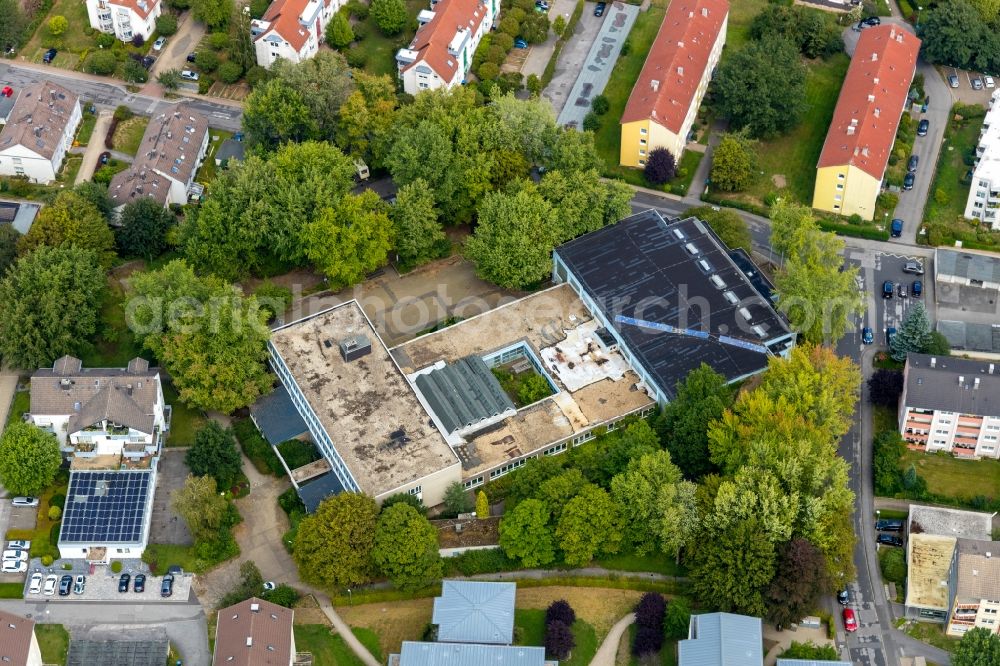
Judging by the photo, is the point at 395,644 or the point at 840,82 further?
the point at 840,82

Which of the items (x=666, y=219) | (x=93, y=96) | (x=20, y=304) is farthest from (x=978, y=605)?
(x=93, y=96)

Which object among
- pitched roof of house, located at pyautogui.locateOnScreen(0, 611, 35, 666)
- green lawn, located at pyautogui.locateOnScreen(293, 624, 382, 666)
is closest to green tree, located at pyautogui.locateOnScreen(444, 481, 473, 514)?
green lawn, located at pyautogui.locateOnScreen(293, 624, 382, 666)

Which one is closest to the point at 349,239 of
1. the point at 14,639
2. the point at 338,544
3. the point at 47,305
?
the point at 47,305

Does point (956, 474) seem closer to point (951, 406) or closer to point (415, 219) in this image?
point (951, 406)

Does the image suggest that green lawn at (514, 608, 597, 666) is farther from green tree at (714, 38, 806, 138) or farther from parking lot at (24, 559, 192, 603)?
green tree at (714, 38, 806, 138)

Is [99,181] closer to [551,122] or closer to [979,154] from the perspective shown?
[551,122]

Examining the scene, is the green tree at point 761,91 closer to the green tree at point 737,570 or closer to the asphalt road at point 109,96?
the asphalt road at point 109,96
